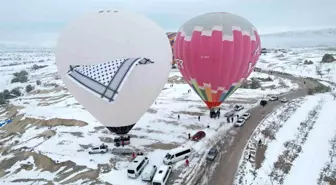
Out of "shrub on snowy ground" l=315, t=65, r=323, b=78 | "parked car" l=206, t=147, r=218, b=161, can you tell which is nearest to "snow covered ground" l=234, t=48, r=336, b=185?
"parked car" l=206, t=147, r=218, b=161

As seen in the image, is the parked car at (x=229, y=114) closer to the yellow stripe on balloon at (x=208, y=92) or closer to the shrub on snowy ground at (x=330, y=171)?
the yellow stripe on balloon at (x=208, y=92)

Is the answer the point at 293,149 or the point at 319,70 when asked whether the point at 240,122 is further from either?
the point at 319,70

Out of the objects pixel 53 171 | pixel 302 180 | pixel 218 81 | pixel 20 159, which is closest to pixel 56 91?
pixel 20 159

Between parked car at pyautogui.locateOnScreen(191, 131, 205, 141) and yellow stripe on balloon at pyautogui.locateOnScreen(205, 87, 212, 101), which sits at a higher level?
yellow stripe on balloon at pyautogui.locateOnScreen(205, 87, 212, 101)

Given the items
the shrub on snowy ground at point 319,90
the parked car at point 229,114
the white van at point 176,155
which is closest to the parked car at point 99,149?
the white van at point 176,155

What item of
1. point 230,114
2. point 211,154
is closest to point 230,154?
point 211,154

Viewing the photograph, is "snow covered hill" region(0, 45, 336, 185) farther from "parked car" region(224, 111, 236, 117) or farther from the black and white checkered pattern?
the black and white checkered pattern

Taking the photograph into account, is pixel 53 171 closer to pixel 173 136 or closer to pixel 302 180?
pixel 173 136
